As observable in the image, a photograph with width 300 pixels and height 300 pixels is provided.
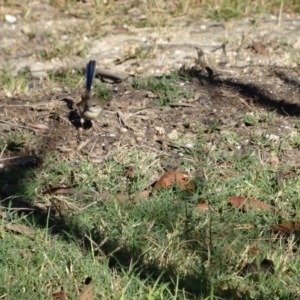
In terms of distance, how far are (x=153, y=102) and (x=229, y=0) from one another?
2.67 metres

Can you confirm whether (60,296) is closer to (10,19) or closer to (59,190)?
(59,190)

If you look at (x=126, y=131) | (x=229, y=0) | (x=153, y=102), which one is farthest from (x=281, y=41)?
(x=126, y=131)

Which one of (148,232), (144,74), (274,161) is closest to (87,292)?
(148,232)

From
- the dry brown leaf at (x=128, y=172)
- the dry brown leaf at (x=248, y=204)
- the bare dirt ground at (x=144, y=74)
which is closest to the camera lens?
the dry brown leaf at (x=248, y=204)

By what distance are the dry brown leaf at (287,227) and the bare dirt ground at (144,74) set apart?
772mm

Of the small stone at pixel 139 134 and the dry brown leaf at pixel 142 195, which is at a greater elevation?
the small stone at pixel 139 134

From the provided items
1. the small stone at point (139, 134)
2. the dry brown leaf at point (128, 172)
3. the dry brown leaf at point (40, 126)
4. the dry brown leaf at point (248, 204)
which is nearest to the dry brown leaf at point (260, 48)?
the small stone at point (139, 134)

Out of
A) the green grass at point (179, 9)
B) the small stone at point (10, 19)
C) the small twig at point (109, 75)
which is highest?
the small twig at point (109, 75)

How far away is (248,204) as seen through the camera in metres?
4.41

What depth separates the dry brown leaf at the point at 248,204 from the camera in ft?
14.4

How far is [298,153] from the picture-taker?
497 cm

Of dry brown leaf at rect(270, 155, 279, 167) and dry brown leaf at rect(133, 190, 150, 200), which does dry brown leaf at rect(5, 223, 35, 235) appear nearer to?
dry brown leaf at rect(133, 190, 150, 200)

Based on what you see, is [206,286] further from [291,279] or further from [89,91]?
[89,91]

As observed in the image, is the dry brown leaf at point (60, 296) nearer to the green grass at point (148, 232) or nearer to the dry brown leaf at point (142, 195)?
the green grass at point (148, 232)
